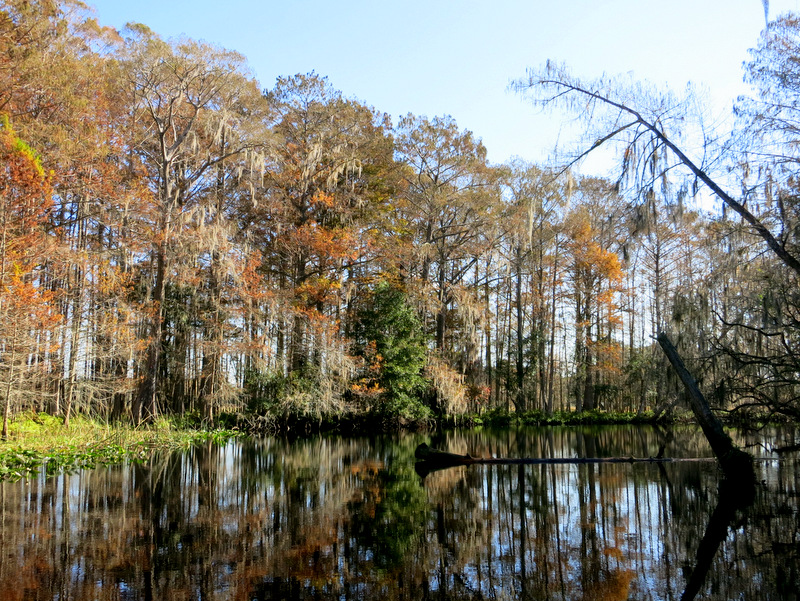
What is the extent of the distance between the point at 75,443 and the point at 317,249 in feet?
32.5

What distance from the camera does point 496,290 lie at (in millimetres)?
27234

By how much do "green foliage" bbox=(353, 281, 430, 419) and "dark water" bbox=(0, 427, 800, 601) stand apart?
1043 centimetres

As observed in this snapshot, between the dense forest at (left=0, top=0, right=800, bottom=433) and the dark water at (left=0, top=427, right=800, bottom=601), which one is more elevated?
the dense forest at (left=0, top=0, right=800, bottom=433)

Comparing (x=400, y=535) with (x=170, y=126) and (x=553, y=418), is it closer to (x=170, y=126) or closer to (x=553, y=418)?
(x=170, y=126)

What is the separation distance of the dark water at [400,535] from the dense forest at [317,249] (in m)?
2.93

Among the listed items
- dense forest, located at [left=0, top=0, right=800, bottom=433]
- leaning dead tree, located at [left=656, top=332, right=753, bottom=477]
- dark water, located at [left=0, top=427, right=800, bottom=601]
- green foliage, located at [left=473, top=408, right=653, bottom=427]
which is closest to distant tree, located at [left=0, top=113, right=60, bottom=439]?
dense forest, located at [left=0, top=0, right=800, bottom=433]

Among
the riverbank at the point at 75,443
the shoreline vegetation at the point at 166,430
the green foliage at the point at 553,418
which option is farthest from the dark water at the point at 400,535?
the green foliage at the point at 553,418

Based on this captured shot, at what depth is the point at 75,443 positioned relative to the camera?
11.4 m

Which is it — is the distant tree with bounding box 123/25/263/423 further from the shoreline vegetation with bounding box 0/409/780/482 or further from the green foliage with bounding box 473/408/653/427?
the green foliage with bounding box 473/408/653/427

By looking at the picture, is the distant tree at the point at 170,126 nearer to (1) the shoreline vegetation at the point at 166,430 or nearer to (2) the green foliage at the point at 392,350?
(1) the shoreline vegetation at the point at 166,430

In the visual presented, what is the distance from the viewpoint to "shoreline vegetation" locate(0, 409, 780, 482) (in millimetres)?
9930

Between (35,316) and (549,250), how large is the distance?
21426mm

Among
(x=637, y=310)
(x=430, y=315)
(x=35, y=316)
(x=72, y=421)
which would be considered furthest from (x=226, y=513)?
(x=637, y=310)

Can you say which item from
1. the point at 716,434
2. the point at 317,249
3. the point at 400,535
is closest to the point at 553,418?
the point at 317,249
